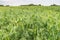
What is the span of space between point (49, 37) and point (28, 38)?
655 mm

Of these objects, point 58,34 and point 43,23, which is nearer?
point 58,34

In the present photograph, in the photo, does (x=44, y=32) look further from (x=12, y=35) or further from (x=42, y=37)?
(x=12, y=35)

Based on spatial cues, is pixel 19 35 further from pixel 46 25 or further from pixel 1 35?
pixel 46 25

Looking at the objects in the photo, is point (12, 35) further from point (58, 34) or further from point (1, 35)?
point (58, 34)

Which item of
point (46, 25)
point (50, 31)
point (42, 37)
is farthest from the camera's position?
point (46, 25)

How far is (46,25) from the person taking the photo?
360 inches

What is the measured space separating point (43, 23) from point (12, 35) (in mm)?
1986

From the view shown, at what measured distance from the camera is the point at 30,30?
26.6 ft

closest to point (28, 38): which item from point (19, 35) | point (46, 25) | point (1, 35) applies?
point (19, 35)

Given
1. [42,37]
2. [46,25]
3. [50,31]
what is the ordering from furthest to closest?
1. [46,25]
2. [50,31]
3. [42,37]

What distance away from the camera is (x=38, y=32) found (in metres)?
7.91

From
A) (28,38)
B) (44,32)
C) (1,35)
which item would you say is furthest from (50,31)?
(1,35)

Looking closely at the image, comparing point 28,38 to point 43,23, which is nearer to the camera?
point 28,38

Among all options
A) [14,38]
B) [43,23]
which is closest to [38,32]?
[14,38]
